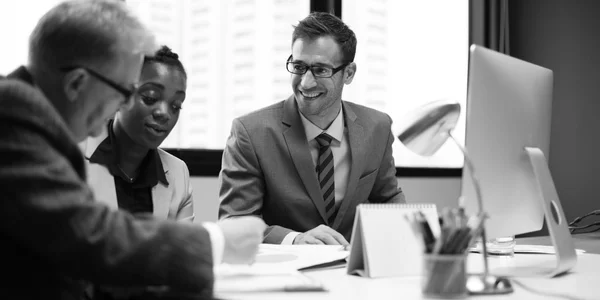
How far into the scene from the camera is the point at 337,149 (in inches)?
101

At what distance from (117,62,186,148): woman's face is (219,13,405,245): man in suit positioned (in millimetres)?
386

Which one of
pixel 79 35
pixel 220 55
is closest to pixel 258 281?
pixel 79 35

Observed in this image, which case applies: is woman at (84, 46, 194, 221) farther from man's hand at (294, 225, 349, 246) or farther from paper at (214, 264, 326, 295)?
paper at (214, 264, 326, 295)

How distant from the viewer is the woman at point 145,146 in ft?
6.90

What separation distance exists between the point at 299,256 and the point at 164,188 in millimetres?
678

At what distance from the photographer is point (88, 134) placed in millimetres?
1242

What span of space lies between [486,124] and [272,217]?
124 cm

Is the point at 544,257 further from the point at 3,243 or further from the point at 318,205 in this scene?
the point at 3,243

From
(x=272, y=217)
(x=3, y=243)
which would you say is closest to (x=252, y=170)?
(x=272, y=217)

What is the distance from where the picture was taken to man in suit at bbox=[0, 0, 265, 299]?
3.10ft

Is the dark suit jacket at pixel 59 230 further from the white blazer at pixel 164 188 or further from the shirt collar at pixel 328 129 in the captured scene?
the shirt collar at pixel 328 129

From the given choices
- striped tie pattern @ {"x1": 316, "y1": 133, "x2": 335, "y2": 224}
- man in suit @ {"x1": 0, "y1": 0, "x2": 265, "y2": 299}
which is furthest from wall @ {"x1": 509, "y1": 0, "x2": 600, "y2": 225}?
man in suit @ {"x1": 0, "y1": 0, "x2": 265, "y2": 299}

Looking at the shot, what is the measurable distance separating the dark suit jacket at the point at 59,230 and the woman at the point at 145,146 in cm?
105

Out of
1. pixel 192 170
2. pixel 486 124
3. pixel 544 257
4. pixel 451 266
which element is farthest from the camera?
pixel 192 170
